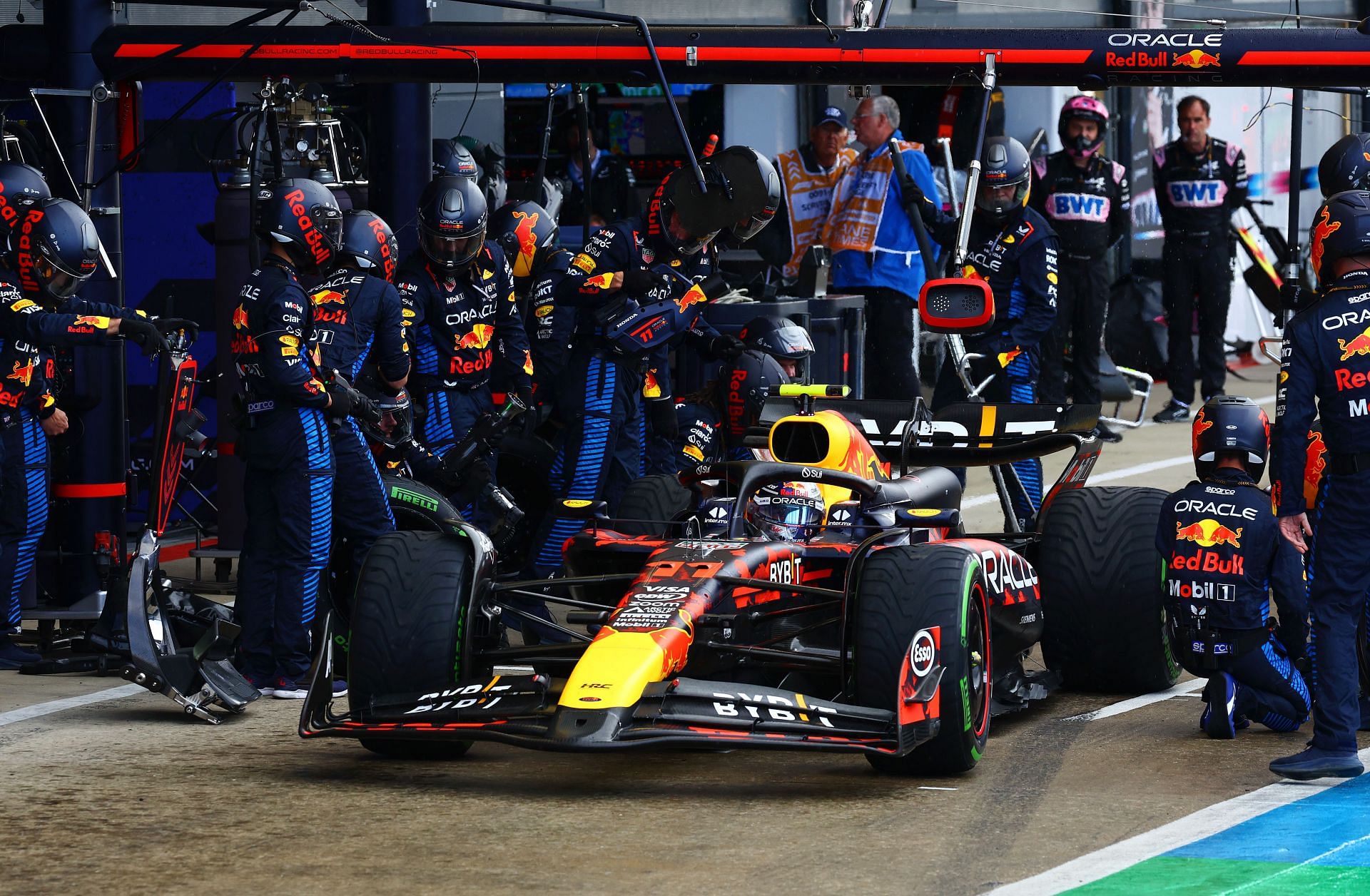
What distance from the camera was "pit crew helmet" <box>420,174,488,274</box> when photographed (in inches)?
411

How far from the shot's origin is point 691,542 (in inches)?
308

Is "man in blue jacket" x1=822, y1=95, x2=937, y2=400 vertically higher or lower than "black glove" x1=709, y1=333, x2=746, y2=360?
higher

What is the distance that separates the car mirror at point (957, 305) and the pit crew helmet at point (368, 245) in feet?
8.19

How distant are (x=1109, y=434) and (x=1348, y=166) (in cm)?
592

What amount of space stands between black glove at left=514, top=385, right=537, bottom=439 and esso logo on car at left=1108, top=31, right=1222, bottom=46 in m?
3.27

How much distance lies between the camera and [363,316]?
9.90 m

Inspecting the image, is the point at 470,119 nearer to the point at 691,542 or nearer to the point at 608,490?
the point at 608,490

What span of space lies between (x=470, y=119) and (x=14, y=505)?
6805 millimetres

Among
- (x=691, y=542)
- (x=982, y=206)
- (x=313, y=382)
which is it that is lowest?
(x=691, y=542)

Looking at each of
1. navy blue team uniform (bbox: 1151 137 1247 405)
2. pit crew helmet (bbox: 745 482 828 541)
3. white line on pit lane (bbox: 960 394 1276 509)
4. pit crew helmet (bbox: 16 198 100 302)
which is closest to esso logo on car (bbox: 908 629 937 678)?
pit crew helmet (bbox: 745 482 828 541)

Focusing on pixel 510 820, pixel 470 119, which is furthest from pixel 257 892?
pixel 470 119

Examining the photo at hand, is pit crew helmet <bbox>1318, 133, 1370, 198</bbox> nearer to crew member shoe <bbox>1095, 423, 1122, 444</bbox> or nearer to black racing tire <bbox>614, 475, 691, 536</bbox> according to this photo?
black racing tire <bbox>614, 475, 691, 536</bbox>

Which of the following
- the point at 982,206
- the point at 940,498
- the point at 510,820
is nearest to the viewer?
the point at 510,820

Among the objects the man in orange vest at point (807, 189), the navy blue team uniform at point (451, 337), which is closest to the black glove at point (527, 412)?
the navy blue team uniform at point (451, 337)
